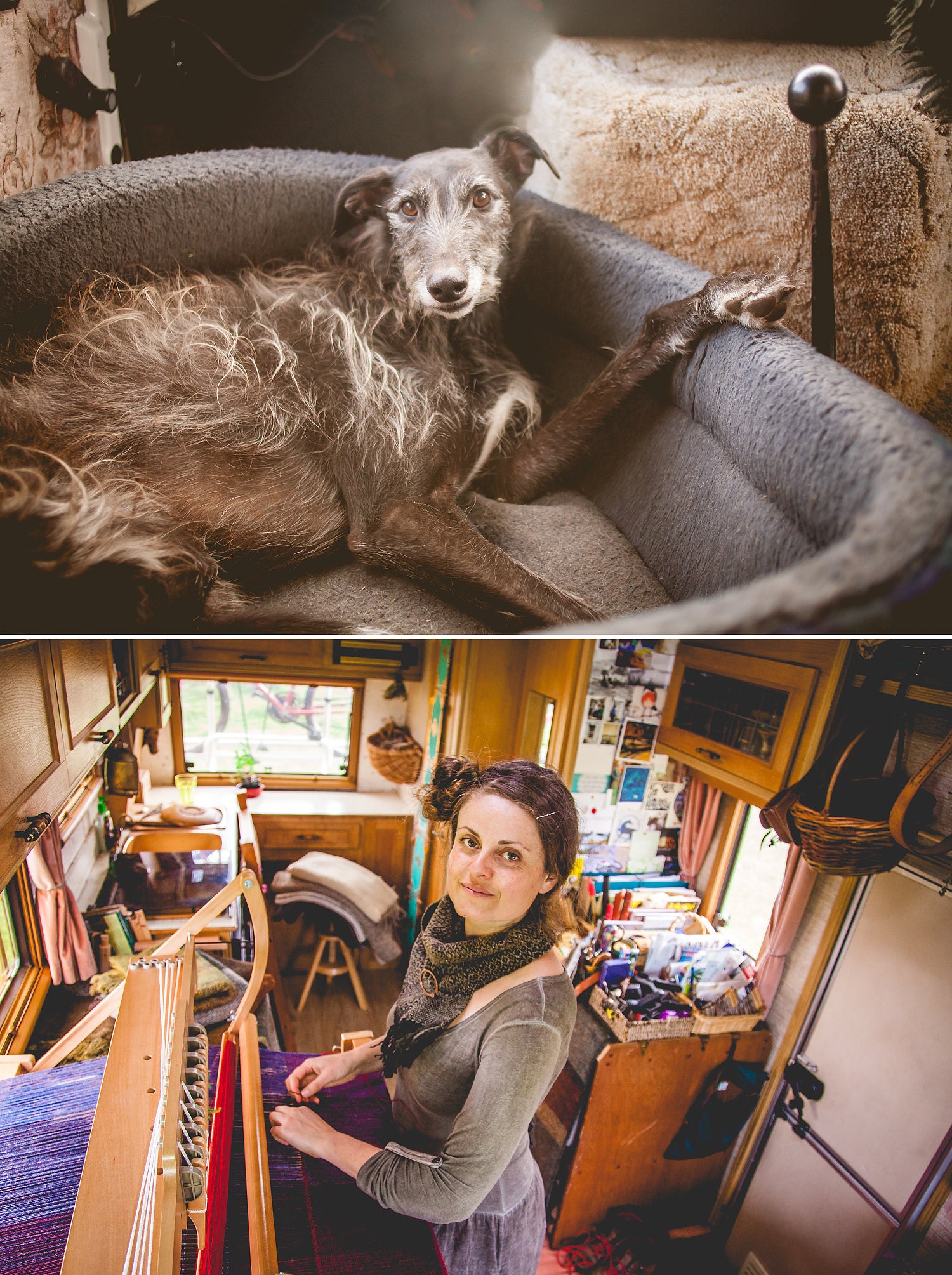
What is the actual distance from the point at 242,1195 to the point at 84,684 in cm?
72

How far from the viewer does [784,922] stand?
3.53ft

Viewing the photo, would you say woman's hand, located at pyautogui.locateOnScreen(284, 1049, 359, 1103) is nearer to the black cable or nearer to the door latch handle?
the door latch handle

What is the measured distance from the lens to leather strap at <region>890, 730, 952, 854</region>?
0.67m

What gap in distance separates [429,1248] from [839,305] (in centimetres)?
115

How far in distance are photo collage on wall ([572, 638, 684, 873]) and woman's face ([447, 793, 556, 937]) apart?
221 mm

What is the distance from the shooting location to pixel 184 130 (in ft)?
2.28

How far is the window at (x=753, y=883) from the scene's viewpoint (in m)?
1.03

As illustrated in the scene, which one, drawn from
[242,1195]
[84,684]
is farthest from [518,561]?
[242,1195]

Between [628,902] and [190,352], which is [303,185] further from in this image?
[628,902]

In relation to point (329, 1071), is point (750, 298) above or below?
above

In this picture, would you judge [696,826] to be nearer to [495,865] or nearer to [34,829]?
[495,865]

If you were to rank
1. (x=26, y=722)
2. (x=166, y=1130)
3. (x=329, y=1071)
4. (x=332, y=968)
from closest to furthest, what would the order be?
1. (x=166, y=1130)
2. (x=26, y=722)
3. (x=329, y=1071)
4. (x=332, y=968)

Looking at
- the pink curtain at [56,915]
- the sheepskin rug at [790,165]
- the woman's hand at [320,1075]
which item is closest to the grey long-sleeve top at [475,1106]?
the woman's hand at [320,1075]

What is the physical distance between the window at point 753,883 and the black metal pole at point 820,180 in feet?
2.40
